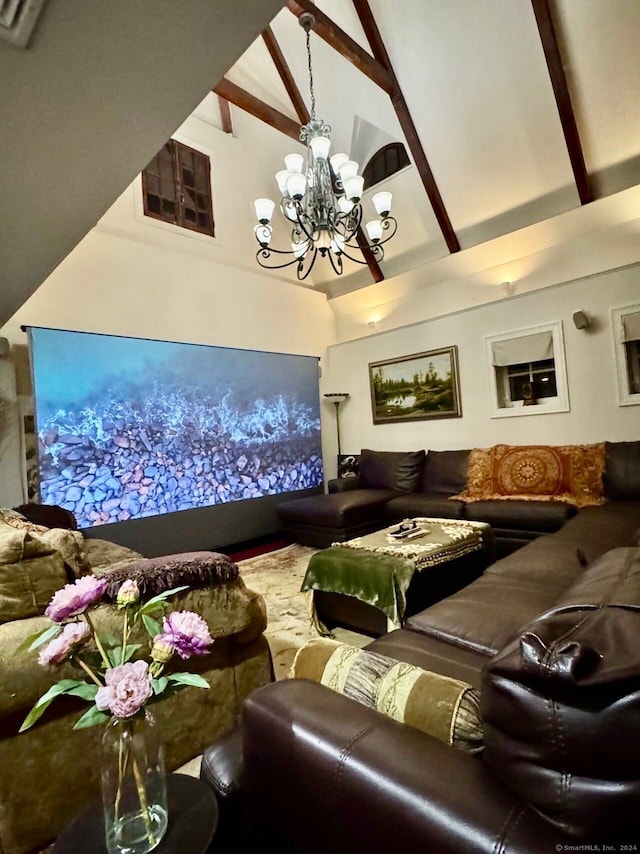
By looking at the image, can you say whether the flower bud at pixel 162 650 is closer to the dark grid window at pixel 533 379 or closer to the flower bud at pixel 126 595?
the flower bud at pixel 126 595

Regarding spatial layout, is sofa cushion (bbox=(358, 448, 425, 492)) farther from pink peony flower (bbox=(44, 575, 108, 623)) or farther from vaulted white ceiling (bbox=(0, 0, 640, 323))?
pink peony flower (bbox=(44, 575, 108, 623))

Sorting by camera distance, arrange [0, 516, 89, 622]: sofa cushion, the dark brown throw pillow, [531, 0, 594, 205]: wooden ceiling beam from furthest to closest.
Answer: [531, 0, 594, 205]: wooden ceiling beam, the dark brown throw pillow, [0, 516, 89, 622]: sofa cushion

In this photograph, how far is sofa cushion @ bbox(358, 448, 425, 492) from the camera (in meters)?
4.83

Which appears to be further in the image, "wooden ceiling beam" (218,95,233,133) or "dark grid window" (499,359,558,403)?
"wooden ceiling beam" (218,95,233,133)

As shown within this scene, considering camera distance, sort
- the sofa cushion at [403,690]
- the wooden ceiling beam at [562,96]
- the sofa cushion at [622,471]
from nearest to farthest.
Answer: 1. the sofa cushion at [403,690]
2. the wooden ceiling beam at [562,96]
3. the sofa cushion at [622,471]

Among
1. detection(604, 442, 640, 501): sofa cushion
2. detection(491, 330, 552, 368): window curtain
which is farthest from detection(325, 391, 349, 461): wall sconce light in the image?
detection(604, 442, 640, 501): sofa cushion

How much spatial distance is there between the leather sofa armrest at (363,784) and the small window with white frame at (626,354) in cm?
408

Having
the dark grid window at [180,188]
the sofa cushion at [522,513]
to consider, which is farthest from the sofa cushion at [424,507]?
the dark grid window at [180,188]

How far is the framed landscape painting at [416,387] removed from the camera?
500 cm

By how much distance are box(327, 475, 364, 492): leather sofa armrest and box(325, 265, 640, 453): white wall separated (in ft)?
2.48

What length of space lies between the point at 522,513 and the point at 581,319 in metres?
1.93

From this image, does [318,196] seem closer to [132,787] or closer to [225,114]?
[225,114]

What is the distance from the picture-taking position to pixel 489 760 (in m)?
0.68

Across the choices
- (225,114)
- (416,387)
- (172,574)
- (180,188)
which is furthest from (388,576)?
(225,114)
